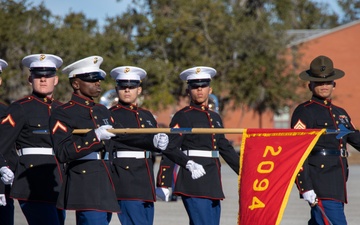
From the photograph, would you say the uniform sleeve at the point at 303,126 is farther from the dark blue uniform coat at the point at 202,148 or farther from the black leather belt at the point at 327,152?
the dark blue uniform coat at the point at 202,148

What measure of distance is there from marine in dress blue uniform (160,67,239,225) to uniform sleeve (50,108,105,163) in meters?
1.55

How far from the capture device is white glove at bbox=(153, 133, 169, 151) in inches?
304

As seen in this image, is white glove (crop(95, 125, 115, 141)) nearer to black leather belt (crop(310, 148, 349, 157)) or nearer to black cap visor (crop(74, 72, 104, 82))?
black cap visor (crop(74, 72, 104, 82))

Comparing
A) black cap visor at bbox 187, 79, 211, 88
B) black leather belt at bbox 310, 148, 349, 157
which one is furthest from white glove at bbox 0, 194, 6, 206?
black leather belt at bbox 310, 148, 349, 157

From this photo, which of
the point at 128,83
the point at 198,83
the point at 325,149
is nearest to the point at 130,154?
the point at 128,83

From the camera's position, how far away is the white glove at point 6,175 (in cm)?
817

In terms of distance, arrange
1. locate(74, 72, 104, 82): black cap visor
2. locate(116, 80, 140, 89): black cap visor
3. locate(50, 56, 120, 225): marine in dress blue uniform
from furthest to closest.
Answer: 1. locate(116, 80, 140, 89): black cap visor
2. locate(74, 72, 104, 82): black cap visor
3. locate(50, 56, 120, 225): marine in dress blue uniform

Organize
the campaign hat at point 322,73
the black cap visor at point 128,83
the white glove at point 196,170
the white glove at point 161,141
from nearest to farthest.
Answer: the white glove at point 161,141 → the white glove at point 196,170 → the campaign hat at point 322,73 → the black cap visor at point 128,83

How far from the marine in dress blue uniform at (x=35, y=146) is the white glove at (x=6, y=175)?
129 mm

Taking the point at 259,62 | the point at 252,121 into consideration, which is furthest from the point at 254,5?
the point at 259,62

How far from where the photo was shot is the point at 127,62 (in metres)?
36.8

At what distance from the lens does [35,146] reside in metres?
8.46

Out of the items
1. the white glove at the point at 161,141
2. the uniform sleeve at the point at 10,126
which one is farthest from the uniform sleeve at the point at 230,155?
the uniform sleeve at the point at 10,126

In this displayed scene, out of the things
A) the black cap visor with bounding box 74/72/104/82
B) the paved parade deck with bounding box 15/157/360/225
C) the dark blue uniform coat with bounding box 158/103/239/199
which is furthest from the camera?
the paved parade deck with bounding box 15/157/360/225
